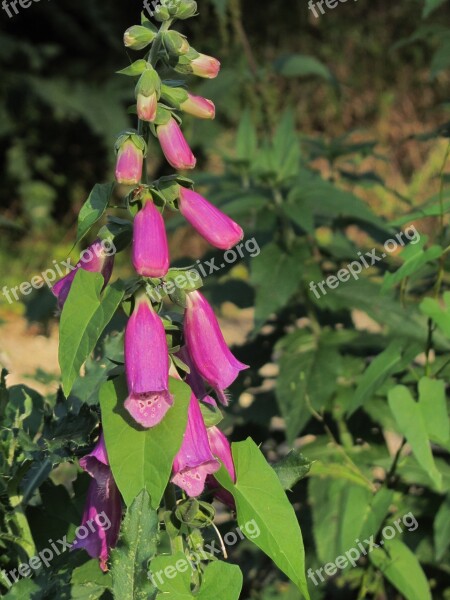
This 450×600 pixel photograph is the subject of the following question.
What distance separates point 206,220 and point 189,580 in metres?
0.53

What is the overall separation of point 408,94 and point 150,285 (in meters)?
7.59

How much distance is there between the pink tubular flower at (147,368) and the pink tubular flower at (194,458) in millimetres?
71

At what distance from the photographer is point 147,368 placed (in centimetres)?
136

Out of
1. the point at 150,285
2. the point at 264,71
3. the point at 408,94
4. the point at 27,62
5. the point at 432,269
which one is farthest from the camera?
the point at 408,94

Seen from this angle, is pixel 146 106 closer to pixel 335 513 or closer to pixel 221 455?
pixel 221 455

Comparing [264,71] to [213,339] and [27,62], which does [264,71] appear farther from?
[27,62]

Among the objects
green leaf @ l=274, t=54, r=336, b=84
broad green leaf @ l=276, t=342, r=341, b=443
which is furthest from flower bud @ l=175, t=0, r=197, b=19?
green leaf @ l=274, t=54, r=336, b=84

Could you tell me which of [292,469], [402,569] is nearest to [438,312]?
[292,469]

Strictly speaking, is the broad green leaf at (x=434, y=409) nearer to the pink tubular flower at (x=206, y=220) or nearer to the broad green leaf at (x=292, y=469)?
the broad green leaf at (x=292, y=469)

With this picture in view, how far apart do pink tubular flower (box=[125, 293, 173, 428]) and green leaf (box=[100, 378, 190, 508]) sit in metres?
0.02

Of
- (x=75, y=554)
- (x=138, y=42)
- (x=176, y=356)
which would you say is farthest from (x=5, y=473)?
(x=138, y=42)

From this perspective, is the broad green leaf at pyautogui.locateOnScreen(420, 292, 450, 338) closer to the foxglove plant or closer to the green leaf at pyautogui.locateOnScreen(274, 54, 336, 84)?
the foxglove plant

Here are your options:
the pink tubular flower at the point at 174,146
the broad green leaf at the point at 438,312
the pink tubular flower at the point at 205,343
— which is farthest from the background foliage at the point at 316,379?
the pink tubular flower at the point at 174,146

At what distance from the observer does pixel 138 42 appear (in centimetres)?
148
